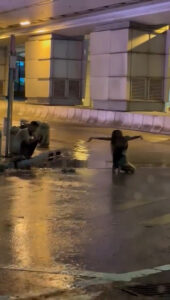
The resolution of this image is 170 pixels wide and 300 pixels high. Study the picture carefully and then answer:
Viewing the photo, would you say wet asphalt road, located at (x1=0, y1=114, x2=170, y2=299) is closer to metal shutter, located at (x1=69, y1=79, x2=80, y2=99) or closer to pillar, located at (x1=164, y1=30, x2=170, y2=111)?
pillar, located at (x1=164, y1=30, x2=170, y2=111)

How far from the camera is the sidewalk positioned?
822 inches

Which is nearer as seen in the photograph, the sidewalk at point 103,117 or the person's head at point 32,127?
the person's head at point 32,127

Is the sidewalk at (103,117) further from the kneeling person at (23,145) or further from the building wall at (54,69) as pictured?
the kneeling person at (23,145)

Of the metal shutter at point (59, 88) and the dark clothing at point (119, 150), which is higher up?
the metal shutter at point (59, 88)

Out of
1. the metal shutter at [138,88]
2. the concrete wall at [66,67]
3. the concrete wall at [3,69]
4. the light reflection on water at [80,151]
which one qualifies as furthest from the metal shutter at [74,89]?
the light reflection on water at [80,151]

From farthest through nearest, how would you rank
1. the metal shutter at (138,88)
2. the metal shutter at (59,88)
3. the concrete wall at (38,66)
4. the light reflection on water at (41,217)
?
1. the metal shutter at (59,88)
2. the concrete wall at (38,66)
3. the metal shutter at (138,88)
4. the light reflection on water at (41,217)

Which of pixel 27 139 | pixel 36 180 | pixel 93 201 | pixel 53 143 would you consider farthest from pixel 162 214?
pixel 53 143

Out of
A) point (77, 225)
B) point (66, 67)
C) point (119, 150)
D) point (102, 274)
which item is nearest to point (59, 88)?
point (66, 67)

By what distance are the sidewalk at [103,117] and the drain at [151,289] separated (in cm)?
1577

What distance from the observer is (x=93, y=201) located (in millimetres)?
8266

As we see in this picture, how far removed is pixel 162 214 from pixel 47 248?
7.84 ft

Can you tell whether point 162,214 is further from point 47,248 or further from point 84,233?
point 47,248

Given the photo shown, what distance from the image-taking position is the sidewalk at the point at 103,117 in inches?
822

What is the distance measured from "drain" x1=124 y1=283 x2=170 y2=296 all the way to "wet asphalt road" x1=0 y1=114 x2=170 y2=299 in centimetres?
46
